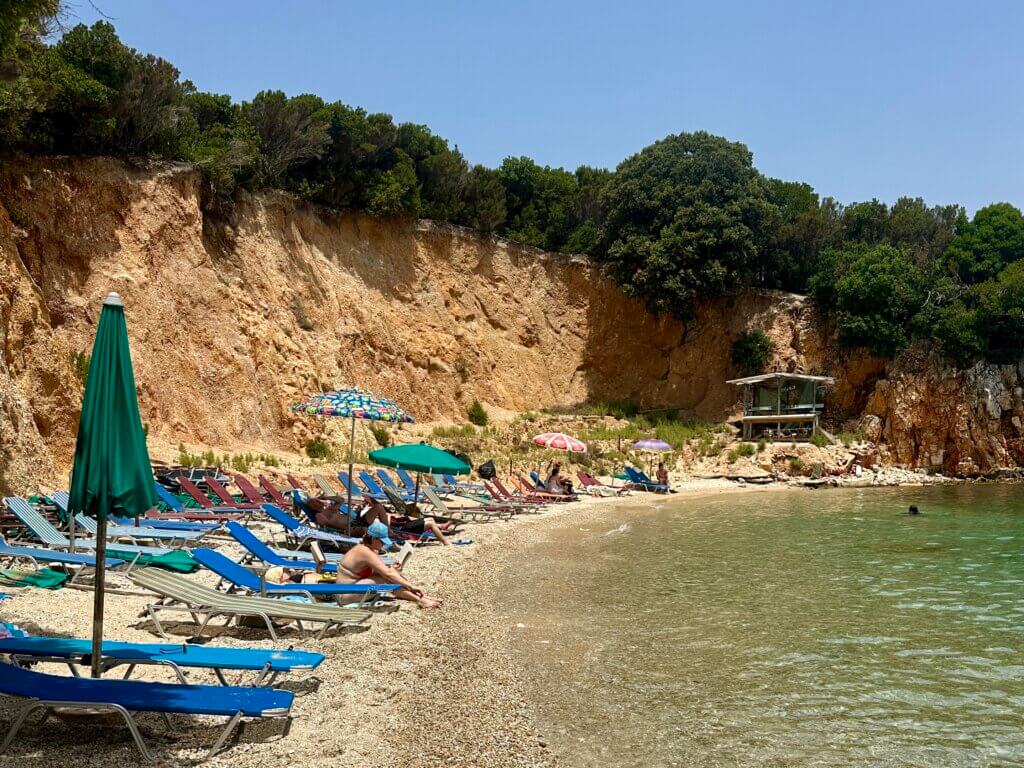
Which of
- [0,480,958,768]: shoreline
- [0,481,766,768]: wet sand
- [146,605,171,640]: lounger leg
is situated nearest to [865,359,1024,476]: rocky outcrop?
[0,480,958,768]: shoreline

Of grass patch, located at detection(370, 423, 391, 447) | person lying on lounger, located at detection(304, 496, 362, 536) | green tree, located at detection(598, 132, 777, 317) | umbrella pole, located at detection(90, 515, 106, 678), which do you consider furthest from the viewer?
green tree, located at detection(598, 132, 777, 317)

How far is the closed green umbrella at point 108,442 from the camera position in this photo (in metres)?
4.67

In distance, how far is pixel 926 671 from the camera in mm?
7047

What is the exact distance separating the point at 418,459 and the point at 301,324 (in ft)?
48.4

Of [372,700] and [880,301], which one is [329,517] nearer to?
[372,700]

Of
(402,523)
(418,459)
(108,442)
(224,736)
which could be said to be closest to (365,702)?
(224,736)

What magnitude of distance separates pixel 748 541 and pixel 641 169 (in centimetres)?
2510

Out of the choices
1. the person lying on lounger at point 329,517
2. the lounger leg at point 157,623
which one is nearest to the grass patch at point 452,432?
the person lying on lounger at point 329,517

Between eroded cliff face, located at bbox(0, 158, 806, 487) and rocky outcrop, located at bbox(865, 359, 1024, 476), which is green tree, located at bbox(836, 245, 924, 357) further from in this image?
eroded cliff face, located at bbox(0, 158, 806, 487)

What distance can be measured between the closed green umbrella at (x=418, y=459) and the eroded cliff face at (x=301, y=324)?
18.7 ft

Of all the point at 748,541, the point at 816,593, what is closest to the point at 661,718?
the point at 816,593

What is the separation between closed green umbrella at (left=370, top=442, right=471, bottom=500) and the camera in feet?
44.9

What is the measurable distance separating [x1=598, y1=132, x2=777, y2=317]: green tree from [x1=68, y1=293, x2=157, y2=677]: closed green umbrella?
101ft

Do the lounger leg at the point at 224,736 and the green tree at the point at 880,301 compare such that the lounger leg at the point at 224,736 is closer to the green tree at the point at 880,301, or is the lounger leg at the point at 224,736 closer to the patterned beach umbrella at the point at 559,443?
the patterned beach umbrella at the point at 559,443
